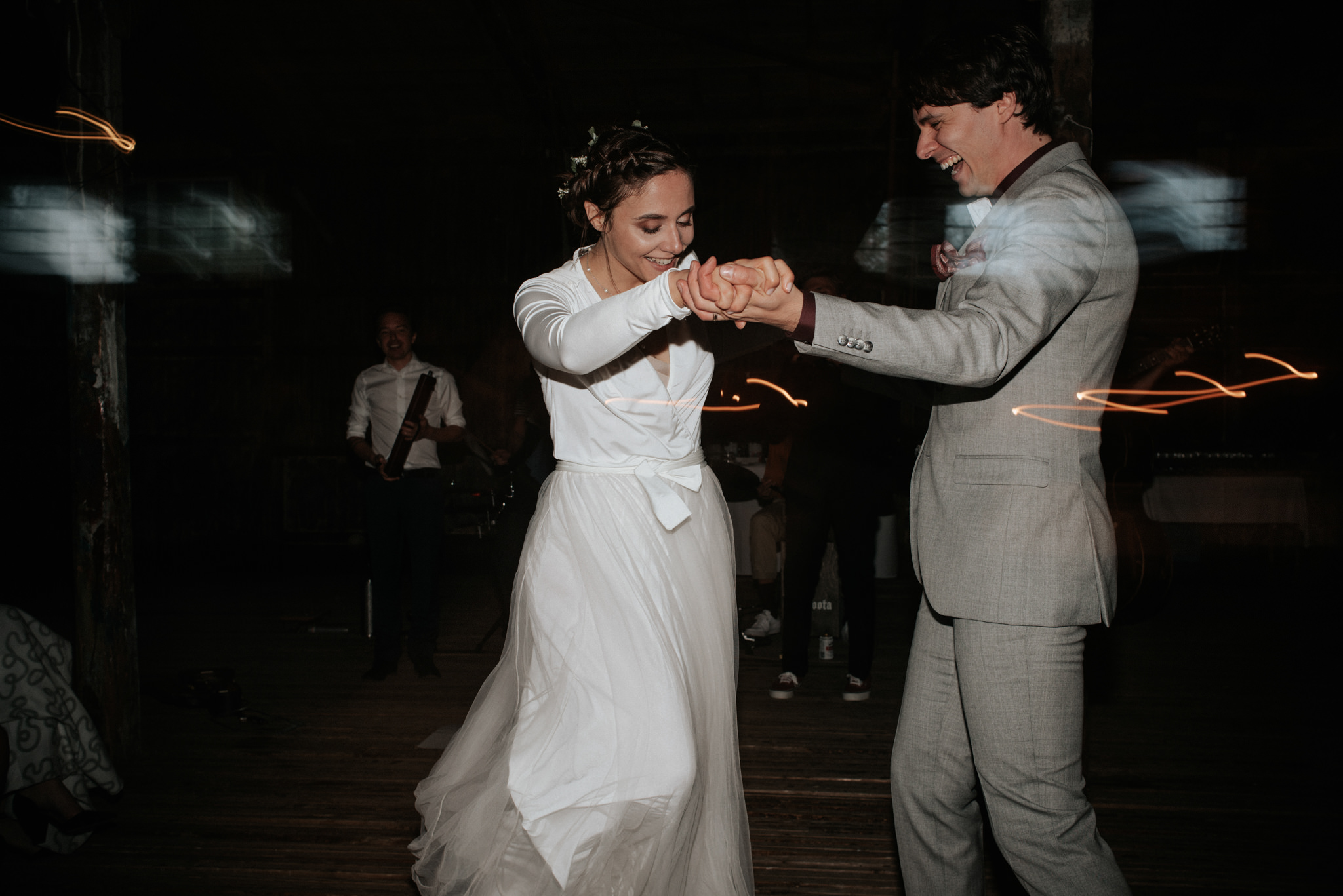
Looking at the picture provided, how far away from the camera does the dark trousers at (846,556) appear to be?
12.7ft

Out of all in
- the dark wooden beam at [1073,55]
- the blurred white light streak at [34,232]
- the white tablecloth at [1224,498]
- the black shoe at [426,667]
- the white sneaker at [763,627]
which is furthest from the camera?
the blurred white light streak at [34,232]

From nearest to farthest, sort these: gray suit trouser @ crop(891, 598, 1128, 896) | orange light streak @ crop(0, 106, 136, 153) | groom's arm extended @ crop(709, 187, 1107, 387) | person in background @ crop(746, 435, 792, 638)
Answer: groom's arm extended @ crop(709, 187, 1107, 387)
gray suit trouser @ crop(891, 598, 1128, 896)
orange light streak @ crop(0, 106, 136, 153)
person in background @ crop(746, 435, 792, 638)

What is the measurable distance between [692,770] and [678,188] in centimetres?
113

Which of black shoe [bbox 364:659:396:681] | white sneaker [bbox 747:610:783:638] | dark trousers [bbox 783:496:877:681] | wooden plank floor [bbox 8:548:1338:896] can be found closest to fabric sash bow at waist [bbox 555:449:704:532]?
wooden plank floor [bbox 8:548:1338:896]

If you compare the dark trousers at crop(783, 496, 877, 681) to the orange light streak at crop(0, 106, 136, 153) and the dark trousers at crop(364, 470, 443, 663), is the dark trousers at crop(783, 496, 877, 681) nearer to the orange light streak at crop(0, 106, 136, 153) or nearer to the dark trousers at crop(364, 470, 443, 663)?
the dark trousers at crop(364, 470, 443, 663)

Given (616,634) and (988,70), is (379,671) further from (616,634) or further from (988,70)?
(988,70)

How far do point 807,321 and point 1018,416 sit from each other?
1.30ft

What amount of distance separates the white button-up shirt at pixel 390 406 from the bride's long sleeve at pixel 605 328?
9.75 ft

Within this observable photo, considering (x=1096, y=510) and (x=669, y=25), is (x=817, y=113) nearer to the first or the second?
(x=669, y=25)

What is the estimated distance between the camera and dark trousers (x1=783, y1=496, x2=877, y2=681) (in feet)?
12.7

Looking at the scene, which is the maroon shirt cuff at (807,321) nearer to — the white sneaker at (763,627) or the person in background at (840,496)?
the person in background at (840,496)

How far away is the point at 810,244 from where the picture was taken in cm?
763

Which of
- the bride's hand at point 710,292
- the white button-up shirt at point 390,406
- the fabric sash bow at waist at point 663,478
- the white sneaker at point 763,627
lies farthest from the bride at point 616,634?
the white sneaker at point 763,627

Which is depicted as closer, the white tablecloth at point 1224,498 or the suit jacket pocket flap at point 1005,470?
the suit jacket pocket flap at point 1005,470
